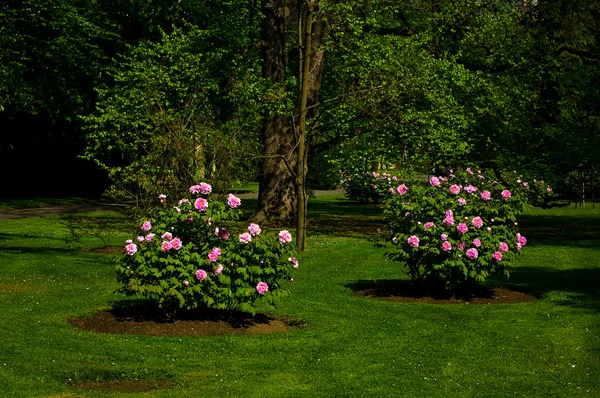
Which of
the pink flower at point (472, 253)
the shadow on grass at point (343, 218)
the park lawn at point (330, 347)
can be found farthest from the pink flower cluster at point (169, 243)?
the shadow on grass at point (343, 218)

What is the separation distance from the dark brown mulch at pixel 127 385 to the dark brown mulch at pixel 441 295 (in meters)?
7.25

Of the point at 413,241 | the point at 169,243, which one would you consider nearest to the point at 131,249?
the point at 169,243

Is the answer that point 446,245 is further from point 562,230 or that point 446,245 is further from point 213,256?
point 562,230

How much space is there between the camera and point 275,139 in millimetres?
31047

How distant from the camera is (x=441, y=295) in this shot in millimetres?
17172

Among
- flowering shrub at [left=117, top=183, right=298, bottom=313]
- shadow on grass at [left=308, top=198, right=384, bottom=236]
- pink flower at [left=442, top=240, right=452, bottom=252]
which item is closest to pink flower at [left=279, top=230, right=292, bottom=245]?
flowering shrub at [left=117, top=183, right=298, bottom=313]

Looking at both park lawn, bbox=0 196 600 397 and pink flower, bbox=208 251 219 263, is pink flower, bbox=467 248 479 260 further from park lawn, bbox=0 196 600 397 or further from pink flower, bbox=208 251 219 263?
pink flower, bbox=208 251 219 263

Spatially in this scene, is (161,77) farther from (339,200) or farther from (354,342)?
(339,200)

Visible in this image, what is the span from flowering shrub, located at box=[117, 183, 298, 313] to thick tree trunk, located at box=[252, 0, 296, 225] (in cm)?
1724

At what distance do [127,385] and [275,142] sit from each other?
21.3 m

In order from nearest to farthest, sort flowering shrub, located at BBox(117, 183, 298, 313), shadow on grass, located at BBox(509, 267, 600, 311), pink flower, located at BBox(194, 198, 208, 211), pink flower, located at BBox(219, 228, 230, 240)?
flowering shrub, located at BBox(117, 183, 298, 313)
pink flower, located at BBox(194, 198, 208, 211)
pink flower, located at BBox(219, 228, 230, 240)
shadow on grass, located at BBox(509, 267, 600, 311)

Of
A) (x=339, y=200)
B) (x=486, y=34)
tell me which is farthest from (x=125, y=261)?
(x=339, y=200)

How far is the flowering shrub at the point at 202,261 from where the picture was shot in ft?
42.7

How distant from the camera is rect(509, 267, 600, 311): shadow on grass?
1709cm
